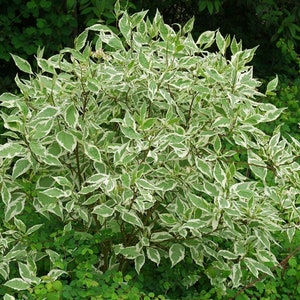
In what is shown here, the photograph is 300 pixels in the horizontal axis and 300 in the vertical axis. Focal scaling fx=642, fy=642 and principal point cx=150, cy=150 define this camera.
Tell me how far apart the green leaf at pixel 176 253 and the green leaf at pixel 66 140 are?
70 centimetres

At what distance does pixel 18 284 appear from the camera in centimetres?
265

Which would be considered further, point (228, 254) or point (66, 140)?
point (228, 254)

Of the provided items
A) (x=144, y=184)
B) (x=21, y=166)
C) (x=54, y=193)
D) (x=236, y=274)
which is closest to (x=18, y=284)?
(x=54, y=193)

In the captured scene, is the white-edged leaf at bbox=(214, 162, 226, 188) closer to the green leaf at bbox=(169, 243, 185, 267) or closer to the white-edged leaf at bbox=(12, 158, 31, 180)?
the green leaf at bbox=(169, 243, 185, 267)

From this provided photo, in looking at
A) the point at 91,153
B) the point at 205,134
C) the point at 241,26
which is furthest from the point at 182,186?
the point at 241,26

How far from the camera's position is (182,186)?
302 centimetres

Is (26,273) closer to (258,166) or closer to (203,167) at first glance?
(203,167)

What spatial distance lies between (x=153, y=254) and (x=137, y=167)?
48 centimetres

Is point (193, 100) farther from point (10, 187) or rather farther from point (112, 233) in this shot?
point (10, 187)

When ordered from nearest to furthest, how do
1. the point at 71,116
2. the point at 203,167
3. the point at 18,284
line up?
the point at 18,284 → the point at 71,116 → the point at 203,167

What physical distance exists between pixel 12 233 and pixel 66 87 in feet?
2.43

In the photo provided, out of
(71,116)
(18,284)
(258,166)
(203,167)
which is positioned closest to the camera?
(18,284)

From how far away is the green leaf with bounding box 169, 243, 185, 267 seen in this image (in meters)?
2.99

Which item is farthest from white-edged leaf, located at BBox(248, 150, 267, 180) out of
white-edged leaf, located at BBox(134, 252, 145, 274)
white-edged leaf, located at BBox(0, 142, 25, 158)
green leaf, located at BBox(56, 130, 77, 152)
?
white-edged leaf, located at BBox(0, 142, 25, 158)
